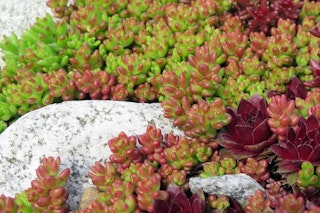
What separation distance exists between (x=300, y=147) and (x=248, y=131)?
1.07ft

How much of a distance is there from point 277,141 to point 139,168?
856 mm

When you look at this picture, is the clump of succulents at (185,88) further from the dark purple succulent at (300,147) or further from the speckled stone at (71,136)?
the speckled stone at (71,136)

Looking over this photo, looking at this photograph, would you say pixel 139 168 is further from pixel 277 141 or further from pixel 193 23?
pixel 193 23

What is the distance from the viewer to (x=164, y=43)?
13.0 ft

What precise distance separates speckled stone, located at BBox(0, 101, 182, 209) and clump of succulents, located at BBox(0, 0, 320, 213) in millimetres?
173

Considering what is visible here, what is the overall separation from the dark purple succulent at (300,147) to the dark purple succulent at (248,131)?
0.14 m

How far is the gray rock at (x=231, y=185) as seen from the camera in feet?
9.79

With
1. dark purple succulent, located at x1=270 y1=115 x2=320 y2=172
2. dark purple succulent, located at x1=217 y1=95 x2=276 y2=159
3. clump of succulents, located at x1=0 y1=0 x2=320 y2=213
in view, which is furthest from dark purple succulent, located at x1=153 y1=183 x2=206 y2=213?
dark purple succulent, located at x1=270 y1=115 x2=320 y2=172

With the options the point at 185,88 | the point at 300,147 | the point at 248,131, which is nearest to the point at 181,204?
the point at 248,131

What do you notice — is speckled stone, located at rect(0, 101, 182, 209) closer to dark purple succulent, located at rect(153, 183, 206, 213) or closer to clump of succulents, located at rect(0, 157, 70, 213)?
clump of succulents, located at rect(0, 157, 70, 213)

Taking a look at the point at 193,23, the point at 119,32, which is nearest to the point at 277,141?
the point at 193,23

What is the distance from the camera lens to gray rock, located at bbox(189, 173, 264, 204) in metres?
2.98

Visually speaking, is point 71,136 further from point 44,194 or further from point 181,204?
point 181,204

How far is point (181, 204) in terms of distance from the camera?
289cm
